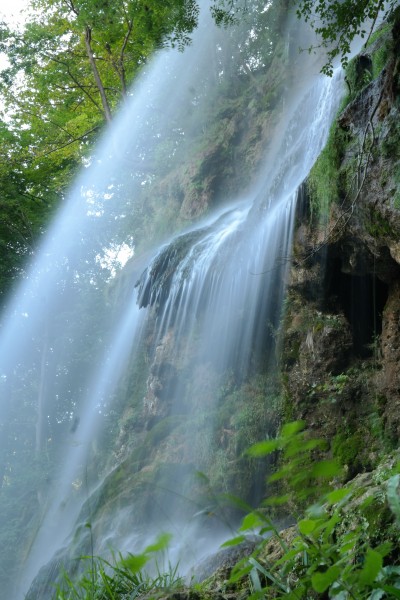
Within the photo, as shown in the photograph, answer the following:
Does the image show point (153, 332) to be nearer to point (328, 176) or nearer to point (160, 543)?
point (328, 176)

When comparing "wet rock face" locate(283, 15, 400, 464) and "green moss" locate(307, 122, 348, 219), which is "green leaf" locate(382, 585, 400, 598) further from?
"green moss" locate(307, 122, 348, 219)

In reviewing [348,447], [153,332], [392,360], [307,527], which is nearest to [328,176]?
[392,360]

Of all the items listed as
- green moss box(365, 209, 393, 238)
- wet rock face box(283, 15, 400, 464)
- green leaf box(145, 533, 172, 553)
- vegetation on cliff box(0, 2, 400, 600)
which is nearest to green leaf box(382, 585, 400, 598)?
vegetation on cliff box(0, 2, 400, 600)

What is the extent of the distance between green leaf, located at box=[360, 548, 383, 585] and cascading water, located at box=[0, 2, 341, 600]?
0.66m

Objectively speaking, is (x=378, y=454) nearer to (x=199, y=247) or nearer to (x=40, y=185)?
(x=199, y=247)

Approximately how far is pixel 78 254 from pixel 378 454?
2096cm

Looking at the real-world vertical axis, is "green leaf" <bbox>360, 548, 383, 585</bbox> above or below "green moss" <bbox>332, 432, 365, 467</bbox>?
above

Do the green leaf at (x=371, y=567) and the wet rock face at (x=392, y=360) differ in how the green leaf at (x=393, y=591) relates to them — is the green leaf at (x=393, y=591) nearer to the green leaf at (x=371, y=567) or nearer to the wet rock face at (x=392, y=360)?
the green leaf at (x=371, y=567)

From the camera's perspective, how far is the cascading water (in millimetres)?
9586

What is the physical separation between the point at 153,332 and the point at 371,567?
45.3ft

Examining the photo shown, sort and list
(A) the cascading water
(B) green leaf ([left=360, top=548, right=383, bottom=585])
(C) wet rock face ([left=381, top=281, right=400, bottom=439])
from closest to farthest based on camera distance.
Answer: (B) green leaf ([left=360, top=548, right=383, bottom=585]), (C) wet rock face ([left=381, top=281, right=400, bottom=439]), (A) the cascading water

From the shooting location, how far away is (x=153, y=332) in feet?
49.1

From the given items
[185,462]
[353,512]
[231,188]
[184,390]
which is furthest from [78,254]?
[353,512]

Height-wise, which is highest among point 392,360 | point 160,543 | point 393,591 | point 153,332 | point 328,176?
point 328,176
